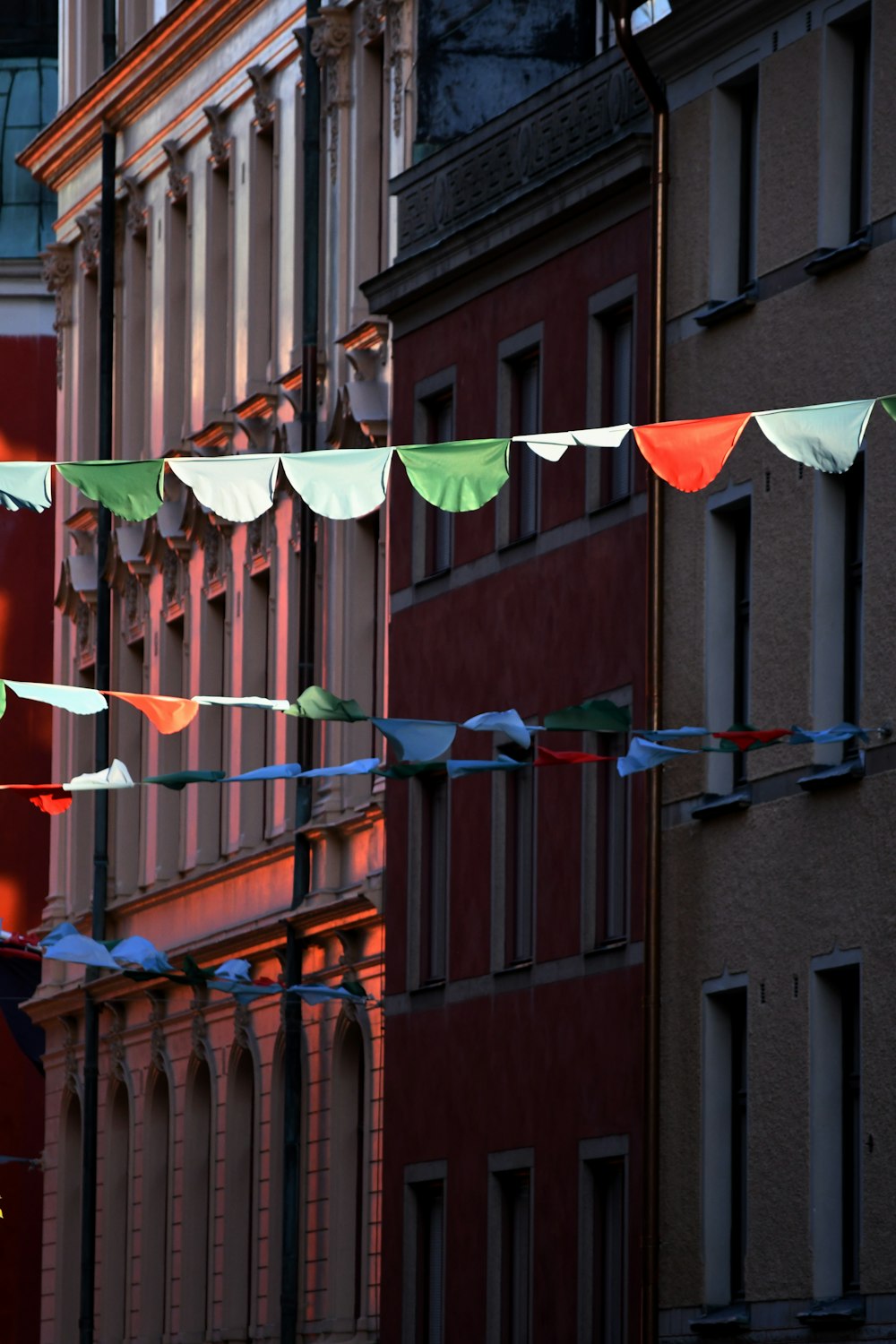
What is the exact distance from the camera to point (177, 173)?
46094 mm

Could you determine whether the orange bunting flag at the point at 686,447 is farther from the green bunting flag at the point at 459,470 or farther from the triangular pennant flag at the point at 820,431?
the green bunting flag at the point at 459,470

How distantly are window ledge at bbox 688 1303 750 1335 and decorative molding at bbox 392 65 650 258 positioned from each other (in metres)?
8.39

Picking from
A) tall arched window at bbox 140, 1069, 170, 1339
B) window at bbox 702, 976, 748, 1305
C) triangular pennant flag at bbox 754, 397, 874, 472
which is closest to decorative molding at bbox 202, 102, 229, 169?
tall arched window at bbox 140, 1069, 170, 1339

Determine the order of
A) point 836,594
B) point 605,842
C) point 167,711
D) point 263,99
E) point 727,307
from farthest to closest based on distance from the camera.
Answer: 1. point 263,99
2. point 605,842
3. point 727,307
4. point 836,594
5. point 167,711

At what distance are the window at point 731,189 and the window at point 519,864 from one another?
4633 millimetres

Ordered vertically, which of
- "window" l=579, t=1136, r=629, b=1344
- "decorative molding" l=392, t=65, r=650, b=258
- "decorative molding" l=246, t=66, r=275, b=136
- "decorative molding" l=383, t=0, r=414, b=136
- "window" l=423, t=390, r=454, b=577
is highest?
"decorative molding" l=246, t=66, r=275, b=136

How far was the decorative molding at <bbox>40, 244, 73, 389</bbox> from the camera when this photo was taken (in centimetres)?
5047

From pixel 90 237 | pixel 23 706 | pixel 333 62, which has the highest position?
pixel 90 237

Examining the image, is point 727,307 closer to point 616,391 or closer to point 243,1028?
point 616,391

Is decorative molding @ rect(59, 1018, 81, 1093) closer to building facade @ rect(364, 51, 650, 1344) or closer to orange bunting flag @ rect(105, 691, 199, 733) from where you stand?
building facade @ rect(364, 51, 650, 1344)

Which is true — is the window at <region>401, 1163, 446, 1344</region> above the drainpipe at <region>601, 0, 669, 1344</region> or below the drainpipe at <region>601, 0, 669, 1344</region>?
below

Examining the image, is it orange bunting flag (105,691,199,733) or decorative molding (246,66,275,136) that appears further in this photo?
decorative molding (246,66,275,136)

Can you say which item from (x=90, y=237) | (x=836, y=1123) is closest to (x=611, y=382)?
(x=836, y=1123)

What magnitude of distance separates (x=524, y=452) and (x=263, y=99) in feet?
33.3
